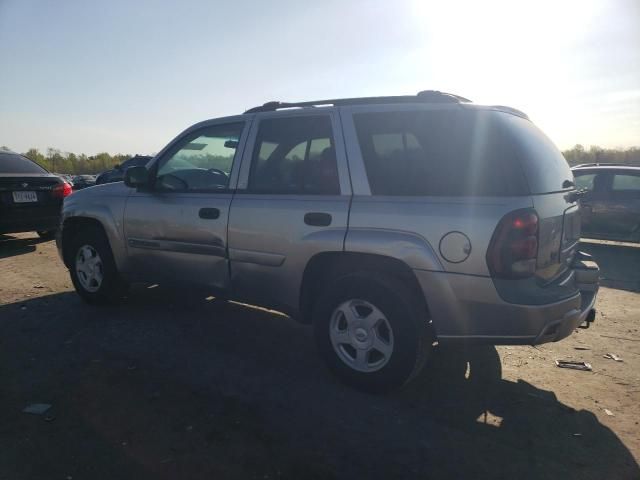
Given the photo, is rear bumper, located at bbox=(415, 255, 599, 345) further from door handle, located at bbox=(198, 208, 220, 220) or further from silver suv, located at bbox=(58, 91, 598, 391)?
door handle, located at bbox=(198, 208, 220, 220)

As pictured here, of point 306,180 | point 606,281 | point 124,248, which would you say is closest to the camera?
point 306,180

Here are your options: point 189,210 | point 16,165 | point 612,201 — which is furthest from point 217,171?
point 612,201

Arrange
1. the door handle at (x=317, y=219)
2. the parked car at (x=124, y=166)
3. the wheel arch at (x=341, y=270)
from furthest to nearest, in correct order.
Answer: the parked car at (x=124, y=166)
the door handle at (x=317, y=219)
the wheel arch at (x=341, y=270)

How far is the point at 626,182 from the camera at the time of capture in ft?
25.3

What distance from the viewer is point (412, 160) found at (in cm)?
293

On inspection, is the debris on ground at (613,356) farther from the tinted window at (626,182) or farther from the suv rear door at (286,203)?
the tinted window at (626,182)

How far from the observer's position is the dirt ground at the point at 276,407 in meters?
2.35

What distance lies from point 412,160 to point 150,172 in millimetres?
2564

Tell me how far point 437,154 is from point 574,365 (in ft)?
7.33

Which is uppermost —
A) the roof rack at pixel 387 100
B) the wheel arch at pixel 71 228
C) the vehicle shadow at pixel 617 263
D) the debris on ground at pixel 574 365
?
the roof rack at pixel 387 100

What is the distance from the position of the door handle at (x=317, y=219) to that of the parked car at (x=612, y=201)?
20.7ft

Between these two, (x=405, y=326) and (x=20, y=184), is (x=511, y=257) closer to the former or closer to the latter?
(x=405, y=326)

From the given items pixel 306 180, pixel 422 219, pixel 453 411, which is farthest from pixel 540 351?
pixel 306 180

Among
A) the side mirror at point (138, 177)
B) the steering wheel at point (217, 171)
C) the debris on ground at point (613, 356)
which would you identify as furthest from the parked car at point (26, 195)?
the debris on ground at point (613, 356)
